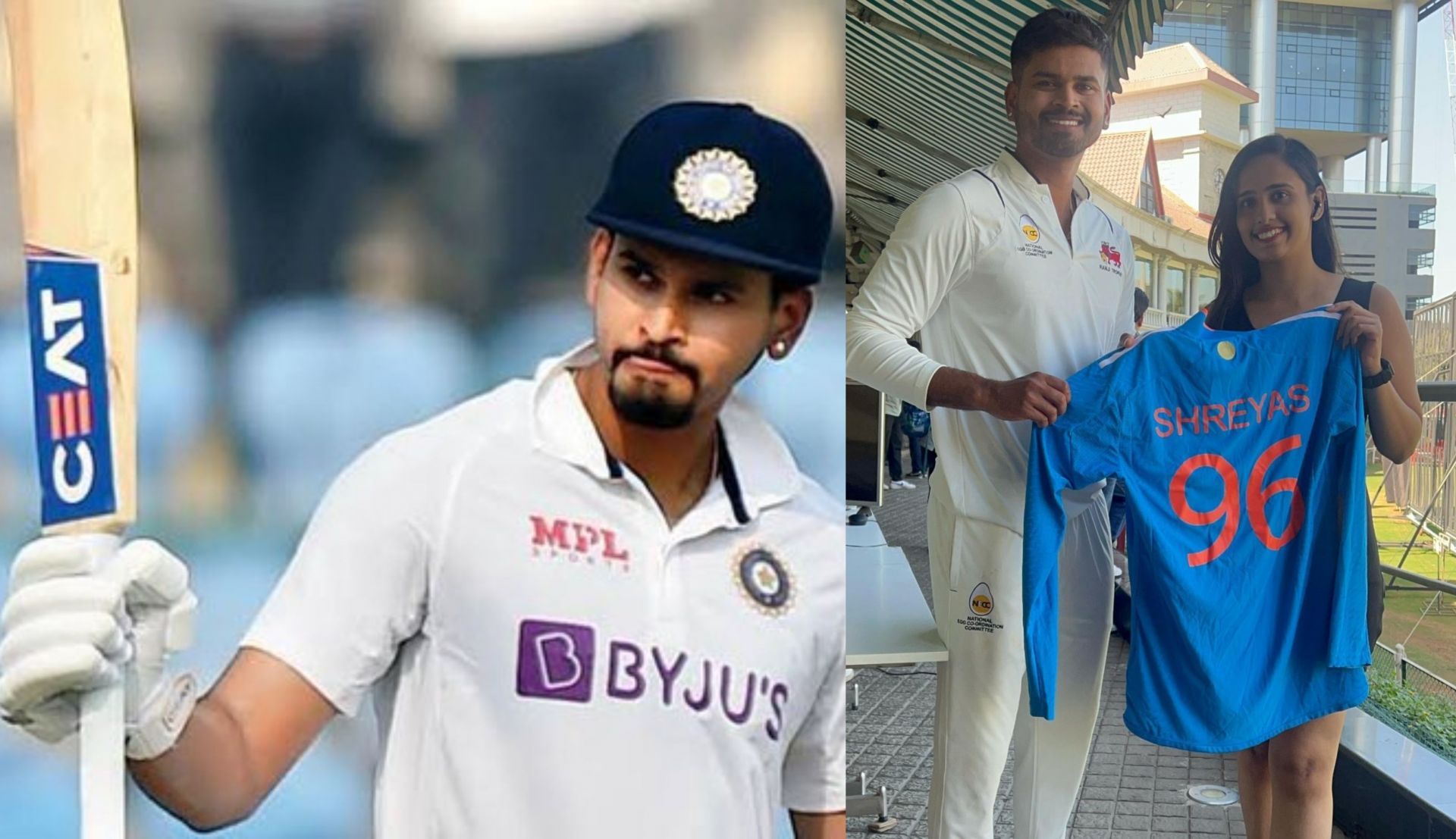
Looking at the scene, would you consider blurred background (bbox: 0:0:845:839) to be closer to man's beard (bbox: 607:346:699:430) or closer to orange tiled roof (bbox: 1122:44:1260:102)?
man's beard (bbox: 607:346:699:430)

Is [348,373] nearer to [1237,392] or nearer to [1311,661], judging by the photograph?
[1237,392]

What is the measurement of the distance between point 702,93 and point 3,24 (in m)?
0.81

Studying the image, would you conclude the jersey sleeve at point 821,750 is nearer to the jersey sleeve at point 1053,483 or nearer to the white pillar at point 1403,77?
the jersey sleeve at point 1053,483

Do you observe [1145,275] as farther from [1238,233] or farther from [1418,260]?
[1418,260]

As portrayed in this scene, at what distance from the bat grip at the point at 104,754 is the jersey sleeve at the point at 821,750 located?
83 cm

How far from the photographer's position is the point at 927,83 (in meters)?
3.27

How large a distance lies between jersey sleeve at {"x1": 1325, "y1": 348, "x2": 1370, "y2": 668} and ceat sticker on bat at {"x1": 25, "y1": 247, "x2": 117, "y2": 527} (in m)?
1.99

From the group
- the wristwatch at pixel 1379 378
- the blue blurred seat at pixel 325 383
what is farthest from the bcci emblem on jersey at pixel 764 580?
the wristwatch at pixel 1379 378

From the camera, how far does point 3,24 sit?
4.24 feet

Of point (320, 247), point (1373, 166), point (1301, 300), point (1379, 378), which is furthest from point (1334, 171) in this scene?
point (320, 247)

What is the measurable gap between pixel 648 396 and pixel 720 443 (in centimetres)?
13

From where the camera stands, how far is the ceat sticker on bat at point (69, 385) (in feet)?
4.03

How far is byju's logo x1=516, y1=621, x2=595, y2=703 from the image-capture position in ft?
4.69

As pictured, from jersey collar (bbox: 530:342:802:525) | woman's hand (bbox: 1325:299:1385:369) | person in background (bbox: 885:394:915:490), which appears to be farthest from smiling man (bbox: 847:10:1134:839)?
person in background (bbox: 885:394:915:490)
